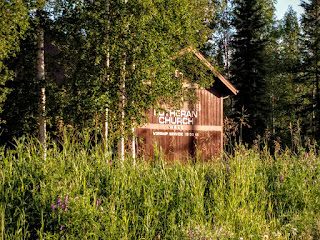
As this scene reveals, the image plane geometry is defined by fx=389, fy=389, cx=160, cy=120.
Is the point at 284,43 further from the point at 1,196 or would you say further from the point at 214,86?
the point at 1,196

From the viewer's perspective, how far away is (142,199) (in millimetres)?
5371

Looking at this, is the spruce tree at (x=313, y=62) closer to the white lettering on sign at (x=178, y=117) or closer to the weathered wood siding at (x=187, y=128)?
the weathered wood siding at (x=187, y=128)

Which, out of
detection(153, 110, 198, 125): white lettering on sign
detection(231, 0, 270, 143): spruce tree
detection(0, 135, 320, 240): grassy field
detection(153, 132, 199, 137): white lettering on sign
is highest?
detection(231, 0, 270, 143): spruce tree

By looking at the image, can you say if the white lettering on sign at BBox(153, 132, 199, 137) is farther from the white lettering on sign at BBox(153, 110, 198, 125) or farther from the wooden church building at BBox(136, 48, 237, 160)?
the white lettering on sign at BBox(153, 110, 198, 125)

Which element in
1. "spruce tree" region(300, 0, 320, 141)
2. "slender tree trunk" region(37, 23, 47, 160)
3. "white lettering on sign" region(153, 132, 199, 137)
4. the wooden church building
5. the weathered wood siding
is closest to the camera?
"slender tree trunk" region(37, 23, 47, 160)

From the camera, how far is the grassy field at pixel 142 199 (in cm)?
443

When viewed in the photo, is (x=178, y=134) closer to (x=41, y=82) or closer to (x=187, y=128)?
(x=187, y=128)

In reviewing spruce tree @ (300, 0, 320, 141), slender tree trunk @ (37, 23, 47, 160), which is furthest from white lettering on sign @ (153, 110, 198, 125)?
spruce tree @ (300, 0, 320, 141)

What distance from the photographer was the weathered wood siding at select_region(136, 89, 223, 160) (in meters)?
16.8

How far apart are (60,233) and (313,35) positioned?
30441mm

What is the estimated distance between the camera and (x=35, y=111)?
15.5 metres

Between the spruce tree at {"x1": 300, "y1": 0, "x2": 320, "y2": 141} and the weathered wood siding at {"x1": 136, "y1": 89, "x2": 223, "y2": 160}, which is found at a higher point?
the spruce tree at {"x1": 300, "y1": 0, "x2": 320, "y2": 141}

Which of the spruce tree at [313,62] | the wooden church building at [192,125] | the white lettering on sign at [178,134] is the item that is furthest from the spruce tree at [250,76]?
the white lettering on sign at [178,134]

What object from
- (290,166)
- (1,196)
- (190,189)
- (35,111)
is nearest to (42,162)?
(1,196)
